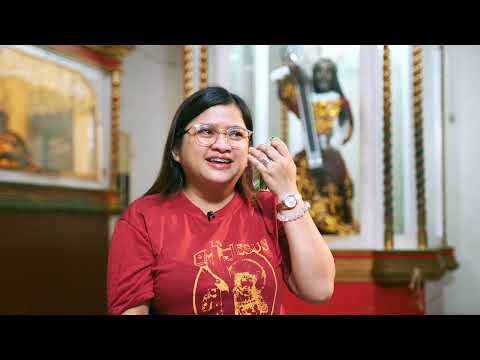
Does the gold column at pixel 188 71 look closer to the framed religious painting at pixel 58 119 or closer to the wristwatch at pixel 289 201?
the framed religious painting at pixel 58 119

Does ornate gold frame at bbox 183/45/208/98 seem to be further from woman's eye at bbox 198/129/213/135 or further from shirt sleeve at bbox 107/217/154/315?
shirt sleeve at bbox 107/217/154/315

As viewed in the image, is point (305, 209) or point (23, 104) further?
point (23, 104)

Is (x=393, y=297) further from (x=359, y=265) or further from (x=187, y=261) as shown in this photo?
(x=187, y=261)

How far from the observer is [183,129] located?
1349 millimetres

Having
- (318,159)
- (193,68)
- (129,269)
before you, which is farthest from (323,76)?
(129,269)

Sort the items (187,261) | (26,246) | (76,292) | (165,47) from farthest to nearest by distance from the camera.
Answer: (165,47) → (76,292) → (26,246) → (187,261)

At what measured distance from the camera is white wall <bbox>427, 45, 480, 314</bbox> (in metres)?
4.15

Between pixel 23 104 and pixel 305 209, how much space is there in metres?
2.77

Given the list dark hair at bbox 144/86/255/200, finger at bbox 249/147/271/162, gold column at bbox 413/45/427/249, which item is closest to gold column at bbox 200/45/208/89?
gold column at bbox 413/45/427/249

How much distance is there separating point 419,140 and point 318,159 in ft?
1.76

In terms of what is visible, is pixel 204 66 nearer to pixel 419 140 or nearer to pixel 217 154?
pixel 419 140

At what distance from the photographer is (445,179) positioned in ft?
13.8
